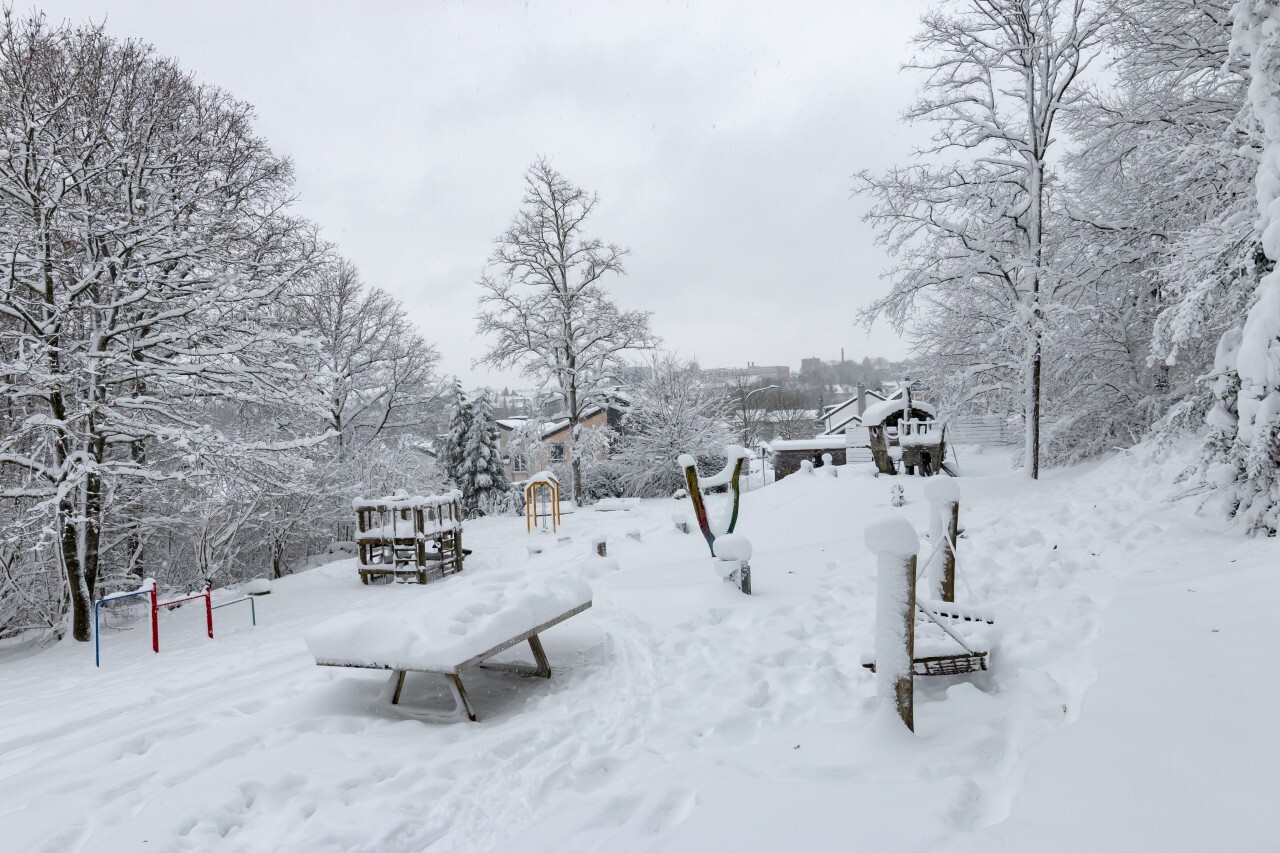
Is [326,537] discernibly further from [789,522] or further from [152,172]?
[789,522]

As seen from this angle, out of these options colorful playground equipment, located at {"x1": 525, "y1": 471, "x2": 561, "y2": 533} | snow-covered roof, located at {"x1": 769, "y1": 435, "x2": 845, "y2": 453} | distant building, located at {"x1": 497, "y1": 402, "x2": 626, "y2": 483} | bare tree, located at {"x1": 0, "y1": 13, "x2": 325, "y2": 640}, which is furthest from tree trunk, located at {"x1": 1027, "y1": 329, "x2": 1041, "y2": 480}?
distant building, located at {"x1": 497, "y1": 402, "x2": 626, "y2": 483}

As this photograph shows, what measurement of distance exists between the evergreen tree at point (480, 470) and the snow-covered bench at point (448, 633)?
25.8 metres

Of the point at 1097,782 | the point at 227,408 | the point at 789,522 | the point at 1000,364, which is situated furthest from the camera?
the point at 227,408

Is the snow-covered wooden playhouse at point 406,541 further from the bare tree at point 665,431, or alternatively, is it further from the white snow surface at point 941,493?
the bare tree at point 665,431

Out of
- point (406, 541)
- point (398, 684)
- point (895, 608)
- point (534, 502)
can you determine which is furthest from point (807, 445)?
point (895, 608)

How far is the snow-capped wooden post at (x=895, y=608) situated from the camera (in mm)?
3262

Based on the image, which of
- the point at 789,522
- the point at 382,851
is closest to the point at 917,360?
the point at 789,522

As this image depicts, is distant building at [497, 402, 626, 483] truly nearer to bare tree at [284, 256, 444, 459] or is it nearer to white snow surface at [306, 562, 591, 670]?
bare tree at [284, 256, 444, 459]

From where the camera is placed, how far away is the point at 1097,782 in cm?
267

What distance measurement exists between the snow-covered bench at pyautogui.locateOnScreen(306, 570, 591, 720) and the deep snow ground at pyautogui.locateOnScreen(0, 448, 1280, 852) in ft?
1.11

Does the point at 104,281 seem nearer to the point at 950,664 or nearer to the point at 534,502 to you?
the point at 534,502

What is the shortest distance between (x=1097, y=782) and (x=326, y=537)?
1924cm

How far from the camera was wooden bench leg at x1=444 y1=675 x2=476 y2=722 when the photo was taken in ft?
13.7

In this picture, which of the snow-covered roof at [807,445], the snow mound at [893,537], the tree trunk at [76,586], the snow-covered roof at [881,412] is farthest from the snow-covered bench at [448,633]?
the snow-covered roof at [807,445]
